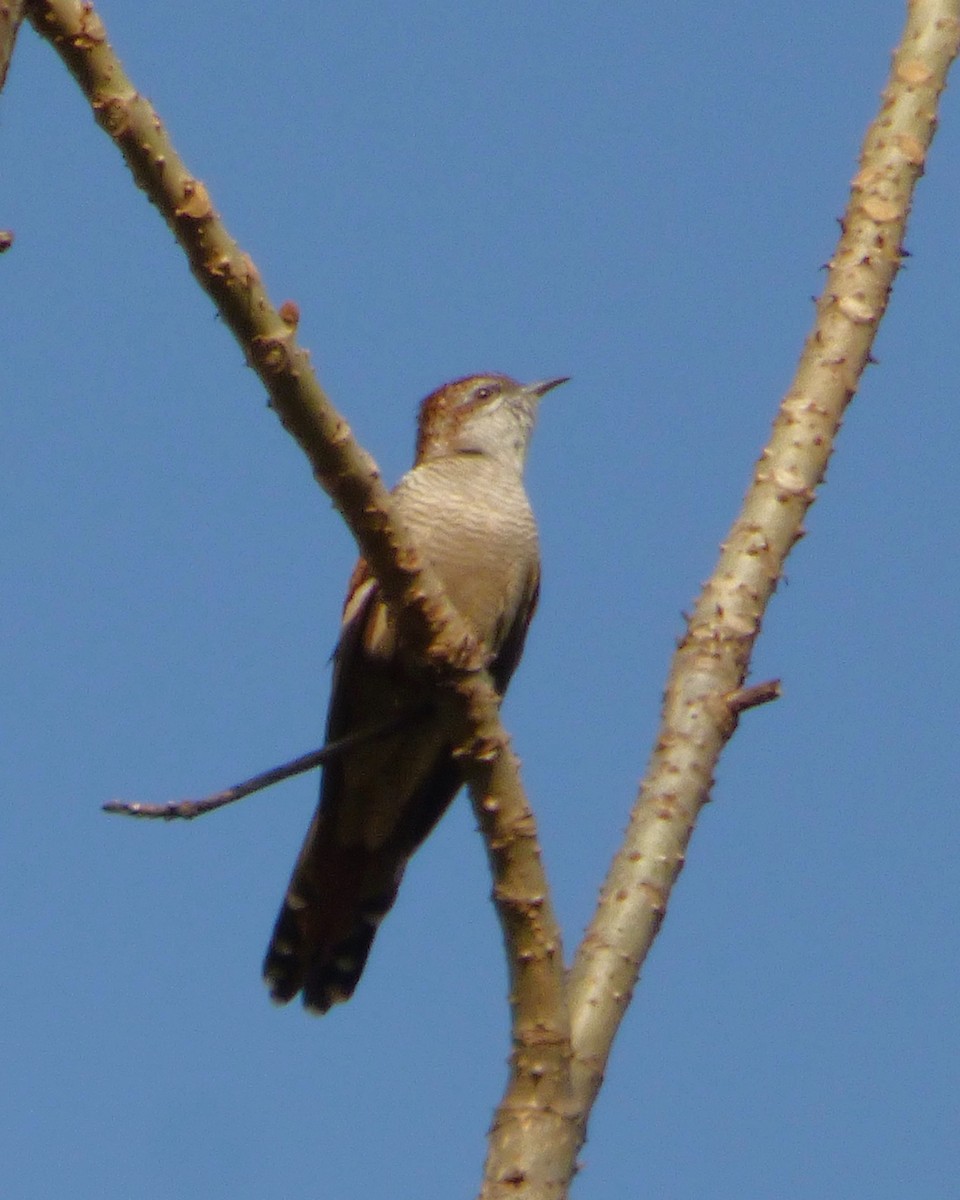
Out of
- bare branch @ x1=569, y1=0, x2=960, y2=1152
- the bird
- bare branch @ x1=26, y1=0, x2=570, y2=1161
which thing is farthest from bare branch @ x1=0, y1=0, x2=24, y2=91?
the bird

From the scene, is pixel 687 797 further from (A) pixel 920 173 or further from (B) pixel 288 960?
(B) pixel 288 960

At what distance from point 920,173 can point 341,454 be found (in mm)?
2208

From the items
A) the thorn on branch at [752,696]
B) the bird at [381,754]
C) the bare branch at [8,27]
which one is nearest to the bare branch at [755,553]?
the thorn on branch at [752,696]

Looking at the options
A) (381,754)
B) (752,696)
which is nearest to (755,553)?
(752,696)

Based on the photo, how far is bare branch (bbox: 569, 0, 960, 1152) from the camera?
406 cm

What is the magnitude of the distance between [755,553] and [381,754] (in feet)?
7.82

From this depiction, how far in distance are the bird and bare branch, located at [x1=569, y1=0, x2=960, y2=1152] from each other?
1919mm

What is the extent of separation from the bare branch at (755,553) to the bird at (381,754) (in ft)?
6.29

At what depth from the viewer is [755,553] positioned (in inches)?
182

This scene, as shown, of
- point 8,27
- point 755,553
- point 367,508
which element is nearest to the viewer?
point 8,27

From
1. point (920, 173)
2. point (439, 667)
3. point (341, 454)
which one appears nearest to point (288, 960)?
point (439, 667)

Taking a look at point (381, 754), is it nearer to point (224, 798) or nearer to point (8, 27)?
point (224, 798)

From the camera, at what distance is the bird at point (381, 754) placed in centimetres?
657

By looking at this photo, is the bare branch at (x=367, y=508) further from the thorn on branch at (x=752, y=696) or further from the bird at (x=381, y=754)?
the bird at (x=381, y=754)
